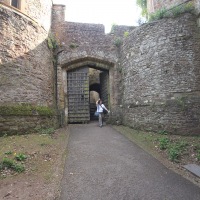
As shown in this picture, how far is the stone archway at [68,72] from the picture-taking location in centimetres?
956

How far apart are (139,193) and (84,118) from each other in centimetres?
697

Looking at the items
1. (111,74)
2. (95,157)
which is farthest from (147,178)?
(111,74)

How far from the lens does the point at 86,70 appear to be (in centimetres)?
1019

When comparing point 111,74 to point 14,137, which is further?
point 111,74

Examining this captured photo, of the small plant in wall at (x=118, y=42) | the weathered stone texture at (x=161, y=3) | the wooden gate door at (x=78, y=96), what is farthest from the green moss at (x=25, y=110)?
the weathered stone texture at (x=161, y=3)

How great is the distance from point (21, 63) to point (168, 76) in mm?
5532

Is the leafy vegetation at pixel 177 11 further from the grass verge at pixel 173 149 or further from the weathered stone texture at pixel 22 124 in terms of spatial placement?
the weathered stone texture at pixel 22 124

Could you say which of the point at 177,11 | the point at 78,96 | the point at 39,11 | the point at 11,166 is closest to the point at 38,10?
the point at 39,11

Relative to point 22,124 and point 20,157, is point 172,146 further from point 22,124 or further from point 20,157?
point 22,124

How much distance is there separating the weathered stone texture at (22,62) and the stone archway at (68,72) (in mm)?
1438

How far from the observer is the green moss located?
616 cm

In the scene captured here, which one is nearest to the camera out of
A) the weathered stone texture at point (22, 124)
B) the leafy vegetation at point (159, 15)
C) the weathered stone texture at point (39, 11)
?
the weathered stone texture at point (22, 124)

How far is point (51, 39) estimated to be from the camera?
9.22 meters

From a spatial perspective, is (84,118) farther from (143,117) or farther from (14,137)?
(14,137)
